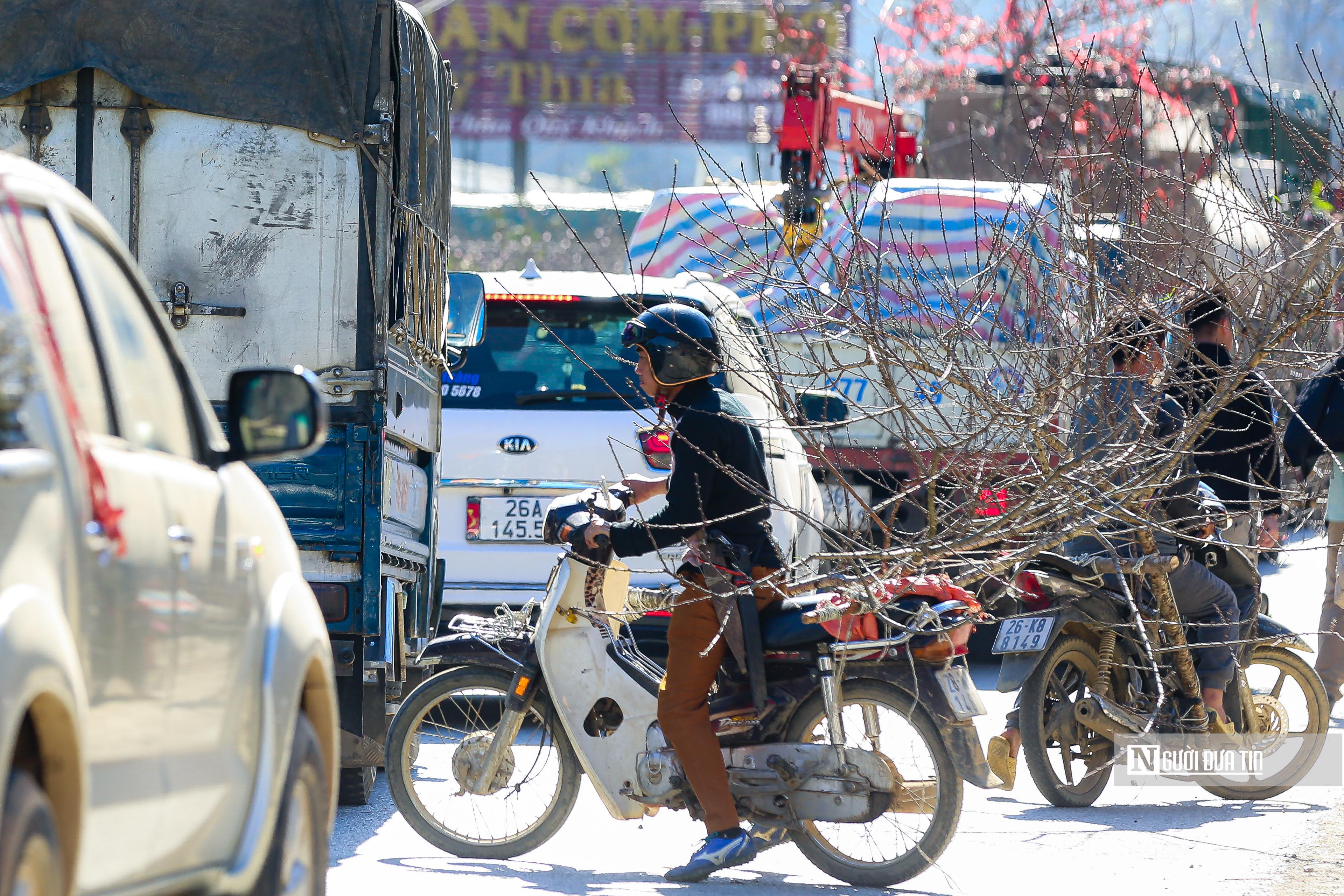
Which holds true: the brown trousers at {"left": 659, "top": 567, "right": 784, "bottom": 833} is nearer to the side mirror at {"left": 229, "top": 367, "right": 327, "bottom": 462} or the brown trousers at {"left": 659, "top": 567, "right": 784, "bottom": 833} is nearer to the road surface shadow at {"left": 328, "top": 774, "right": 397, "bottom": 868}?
the road surface shadow at {"left": 328, "top": 774, "right": 397, "bottom": 868}

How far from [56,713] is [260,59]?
194 inches

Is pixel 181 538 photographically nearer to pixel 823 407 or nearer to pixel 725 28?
pixel 823 407

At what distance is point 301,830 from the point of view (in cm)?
374

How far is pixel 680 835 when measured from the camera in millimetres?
6820

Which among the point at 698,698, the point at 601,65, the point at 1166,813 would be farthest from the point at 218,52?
the point at 601,65

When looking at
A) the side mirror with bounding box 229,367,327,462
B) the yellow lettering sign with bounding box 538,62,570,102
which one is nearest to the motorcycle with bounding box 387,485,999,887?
the side mirror with bounding box 229,367,327,462

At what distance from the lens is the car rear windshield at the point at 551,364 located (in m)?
9.13

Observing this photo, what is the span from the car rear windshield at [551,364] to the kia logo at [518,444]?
0.18m

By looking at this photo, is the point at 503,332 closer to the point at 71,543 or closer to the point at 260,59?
the point at 260,59

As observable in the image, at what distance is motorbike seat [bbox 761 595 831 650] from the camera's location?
18.9 ft

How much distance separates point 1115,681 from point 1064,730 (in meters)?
0.41

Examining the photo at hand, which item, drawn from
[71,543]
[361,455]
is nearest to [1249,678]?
[361,455]

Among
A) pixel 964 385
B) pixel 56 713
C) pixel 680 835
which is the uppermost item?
pixel 964 385

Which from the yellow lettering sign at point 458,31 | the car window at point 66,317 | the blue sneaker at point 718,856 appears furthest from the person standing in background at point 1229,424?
the yellow lettering sign at point 458,31
